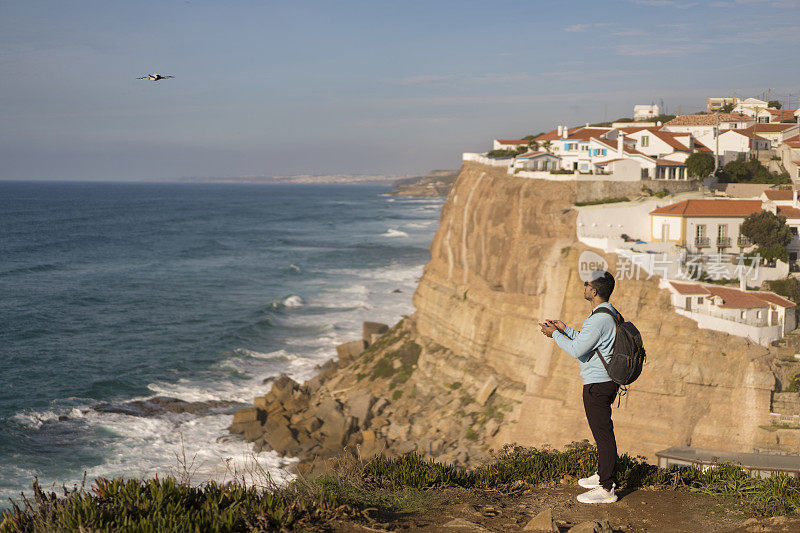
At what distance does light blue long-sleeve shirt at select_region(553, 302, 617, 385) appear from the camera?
285 inches

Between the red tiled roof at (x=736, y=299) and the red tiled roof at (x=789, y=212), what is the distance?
7612 millimetres

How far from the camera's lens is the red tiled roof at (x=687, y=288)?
23.9m

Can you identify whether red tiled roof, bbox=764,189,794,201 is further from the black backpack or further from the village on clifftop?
the black backpack

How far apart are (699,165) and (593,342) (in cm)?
3295

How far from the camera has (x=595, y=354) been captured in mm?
7430

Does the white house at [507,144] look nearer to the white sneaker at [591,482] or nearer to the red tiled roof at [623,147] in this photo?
the red tiled roof at [623,147]

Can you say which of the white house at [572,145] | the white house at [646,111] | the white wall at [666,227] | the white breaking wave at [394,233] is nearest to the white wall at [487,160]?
the white house at [572,145]

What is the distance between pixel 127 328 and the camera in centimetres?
4800

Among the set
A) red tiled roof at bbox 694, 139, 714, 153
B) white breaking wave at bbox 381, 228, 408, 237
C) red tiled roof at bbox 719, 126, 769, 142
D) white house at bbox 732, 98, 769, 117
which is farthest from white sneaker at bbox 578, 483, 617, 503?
white breaking wave at bbox 381, 228, 408, 237

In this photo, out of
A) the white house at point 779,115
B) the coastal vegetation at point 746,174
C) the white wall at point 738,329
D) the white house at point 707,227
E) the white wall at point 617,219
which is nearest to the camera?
the white wall at point 738,329

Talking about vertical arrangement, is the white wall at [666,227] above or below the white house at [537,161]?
below

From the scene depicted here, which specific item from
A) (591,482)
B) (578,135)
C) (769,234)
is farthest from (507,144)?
(591,482)

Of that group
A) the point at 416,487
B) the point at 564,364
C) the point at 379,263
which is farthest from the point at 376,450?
the point at 379,263

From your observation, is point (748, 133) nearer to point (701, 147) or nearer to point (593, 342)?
point (701, 147)
